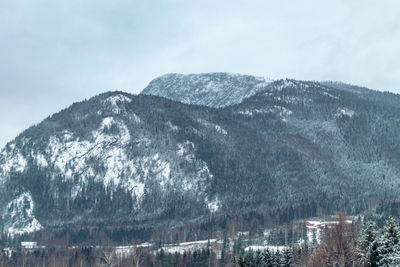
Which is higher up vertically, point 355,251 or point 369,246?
point 369,246

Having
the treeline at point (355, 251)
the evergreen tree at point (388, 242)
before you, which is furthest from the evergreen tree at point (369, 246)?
the evergreen tree at point (388, 242)

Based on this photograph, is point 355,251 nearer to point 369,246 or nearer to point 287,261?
point 369,246

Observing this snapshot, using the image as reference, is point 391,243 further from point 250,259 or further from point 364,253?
point 250,259

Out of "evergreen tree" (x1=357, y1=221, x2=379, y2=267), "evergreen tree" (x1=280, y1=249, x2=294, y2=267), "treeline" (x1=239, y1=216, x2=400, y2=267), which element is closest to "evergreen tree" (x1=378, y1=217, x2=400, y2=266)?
"treeline" (x1=239, y1=216, x2=400, y2=267)

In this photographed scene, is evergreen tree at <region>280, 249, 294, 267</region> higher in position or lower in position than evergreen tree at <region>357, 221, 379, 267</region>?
lower

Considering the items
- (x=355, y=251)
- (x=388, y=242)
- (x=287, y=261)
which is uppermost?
(x=388, y=242)

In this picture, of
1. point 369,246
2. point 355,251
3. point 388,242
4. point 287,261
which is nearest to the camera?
point 388,242

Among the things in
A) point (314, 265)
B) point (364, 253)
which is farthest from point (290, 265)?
point (364, 253)

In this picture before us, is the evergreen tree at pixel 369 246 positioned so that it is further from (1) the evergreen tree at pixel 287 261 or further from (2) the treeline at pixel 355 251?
(1) the evergreen tree at pixel 287 261

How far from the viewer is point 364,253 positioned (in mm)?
99188

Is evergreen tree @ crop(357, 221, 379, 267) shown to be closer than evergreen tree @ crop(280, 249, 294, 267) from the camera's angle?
Yes

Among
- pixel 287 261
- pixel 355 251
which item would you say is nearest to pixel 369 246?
pixel 355 251

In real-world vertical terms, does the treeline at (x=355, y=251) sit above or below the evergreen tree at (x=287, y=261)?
above

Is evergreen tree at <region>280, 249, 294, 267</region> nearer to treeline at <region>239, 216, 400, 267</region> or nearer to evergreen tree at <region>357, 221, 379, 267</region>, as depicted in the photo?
treeline at <region>239, 216, 400, 267</region>
